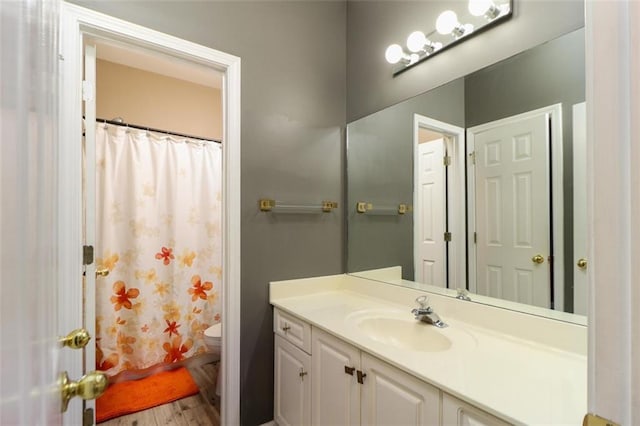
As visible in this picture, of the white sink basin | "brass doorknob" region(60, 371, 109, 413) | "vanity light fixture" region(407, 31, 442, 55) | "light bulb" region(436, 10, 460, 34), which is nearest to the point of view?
"brass doorknob" region(60, 371, 109, 413)

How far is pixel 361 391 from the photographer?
112cm

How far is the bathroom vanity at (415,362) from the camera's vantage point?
2.62 ft

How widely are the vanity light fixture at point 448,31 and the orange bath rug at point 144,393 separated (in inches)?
99.6

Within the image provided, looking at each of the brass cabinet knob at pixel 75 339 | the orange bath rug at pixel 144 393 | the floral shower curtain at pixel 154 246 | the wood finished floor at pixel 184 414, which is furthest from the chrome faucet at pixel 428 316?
the floral shower curtain at pixel 154 246

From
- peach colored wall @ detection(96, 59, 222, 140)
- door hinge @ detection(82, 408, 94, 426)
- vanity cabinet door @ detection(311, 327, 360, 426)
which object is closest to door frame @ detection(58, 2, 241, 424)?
door hinge @ detection(82, 408, 94, 426)

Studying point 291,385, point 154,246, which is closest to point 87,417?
point 291,385

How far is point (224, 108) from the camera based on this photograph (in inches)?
64.8

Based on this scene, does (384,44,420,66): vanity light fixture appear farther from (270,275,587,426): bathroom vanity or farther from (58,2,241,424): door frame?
(270,275,587,426): bathroom vanity

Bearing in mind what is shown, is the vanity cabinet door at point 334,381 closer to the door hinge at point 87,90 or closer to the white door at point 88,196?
the white door at point 88,196

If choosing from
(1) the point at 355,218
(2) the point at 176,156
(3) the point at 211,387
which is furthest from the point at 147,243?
(1) the point at 355,218

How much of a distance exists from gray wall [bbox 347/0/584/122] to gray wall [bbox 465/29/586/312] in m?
0.05

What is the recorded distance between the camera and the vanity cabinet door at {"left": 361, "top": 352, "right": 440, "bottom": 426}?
2.90 ft

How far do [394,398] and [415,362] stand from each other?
15 cm

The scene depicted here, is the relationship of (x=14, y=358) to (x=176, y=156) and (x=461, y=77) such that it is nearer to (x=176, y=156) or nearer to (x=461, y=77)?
(x=461, y=77)
